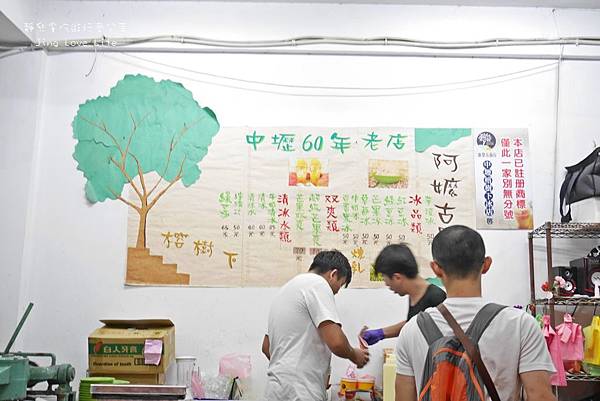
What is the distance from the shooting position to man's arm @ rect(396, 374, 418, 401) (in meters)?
2.04

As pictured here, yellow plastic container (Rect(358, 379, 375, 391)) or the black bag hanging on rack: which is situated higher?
the black bag hanging on rack

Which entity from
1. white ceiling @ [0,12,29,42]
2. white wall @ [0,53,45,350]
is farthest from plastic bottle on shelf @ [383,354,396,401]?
white ceiling @ [0,12,29,42]

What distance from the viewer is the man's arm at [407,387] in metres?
2.04

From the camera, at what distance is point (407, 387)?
6.70ft

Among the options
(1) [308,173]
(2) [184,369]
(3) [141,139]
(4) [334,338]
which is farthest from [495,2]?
(2) [184,369]

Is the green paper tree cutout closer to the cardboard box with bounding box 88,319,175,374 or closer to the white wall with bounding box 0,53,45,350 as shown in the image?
the white wall with bounding box 0,53,45,350

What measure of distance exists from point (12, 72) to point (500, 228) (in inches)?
133

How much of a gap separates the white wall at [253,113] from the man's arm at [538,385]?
2224mm

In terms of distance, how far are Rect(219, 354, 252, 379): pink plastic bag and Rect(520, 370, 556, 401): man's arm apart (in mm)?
2381

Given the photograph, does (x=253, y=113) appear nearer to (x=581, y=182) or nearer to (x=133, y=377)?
(x=133, y=377)

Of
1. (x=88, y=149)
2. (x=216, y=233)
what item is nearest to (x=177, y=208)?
(x=216, y=233)

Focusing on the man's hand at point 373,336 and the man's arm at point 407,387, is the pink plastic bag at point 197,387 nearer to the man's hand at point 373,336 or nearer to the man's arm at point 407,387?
the man's hand at point 373,336

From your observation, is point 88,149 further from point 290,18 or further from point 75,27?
point 290,18

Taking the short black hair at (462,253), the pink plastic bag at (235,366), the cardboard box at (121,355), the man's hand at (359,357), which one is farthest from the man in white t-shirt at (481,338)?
the pink plastic bag at (235,366)
